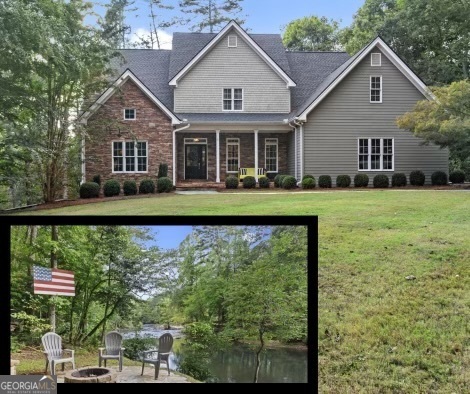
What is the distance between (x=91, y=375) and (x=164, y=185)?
1.76 m

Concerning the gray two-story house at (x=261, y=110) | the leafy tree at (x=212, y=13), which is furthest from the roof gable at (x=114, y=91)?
the leafy tree at (x=212, y=13)

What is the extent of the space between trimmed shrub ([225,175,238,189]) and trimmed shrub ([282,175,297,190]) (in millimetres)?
296

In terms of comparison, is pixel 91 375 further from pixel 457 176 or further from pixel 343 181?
pixel 457 176

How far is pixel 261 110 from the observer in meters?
3.57

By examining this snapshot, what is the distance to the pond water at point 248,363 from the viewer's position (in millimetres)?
1876

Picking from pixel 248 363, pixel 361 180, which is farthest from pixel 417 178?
pixel 248 363

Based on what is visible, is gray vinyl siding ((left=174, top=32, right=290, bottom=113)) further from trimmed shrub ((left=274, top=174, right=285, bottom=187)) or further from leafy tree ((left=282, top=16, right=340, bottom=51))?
trimmed shrub ((left=274, top=174, right=285, bottom=187))

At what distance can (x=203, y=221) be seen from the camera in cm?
189

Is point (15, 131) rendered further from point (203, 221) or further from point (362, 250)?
point (362, 250)

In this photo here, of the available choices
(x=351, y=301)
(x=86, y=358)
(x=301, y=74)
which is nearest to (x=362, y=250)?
(x=351, y=301)

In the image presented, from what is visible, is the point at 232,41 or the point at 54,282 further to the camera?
the point at 232,41

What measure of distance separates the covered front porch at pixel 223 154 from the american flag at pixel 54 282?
1703 millimetres

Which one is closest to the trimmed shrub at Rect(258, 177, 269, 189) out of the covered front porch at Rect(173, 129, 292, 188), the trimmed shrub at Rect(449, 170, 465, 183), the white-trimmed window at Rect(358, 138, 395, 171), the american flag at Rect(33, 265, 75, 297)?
the covered front porch at Rect(173, 129, 292, 188)

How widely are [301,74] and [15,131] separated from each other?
1746mm
